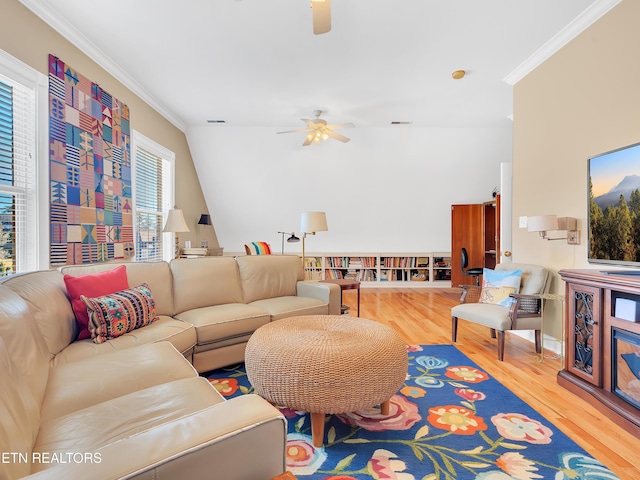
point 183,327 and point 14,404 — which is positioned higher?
point 14,404

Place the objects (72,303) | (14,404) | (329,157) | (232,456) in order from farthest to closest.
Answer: (329,157), (72,303), (14,404), (232,456)

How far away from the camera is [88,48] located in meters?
2.93

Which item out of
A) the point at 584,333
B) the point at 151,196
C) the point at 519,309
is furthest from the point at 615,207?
the point at 151,196

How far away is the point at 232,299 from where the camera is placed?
306 centimetres

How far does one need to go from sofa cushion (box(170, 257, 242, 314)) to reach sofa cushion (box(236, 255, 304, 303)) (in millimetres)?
100

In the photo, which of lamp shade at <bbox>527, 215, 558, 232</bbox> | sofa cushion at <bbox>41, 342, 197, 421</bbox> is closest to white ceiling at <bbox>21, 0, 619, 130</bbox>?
lamp shade at <bbox>527, 215, 558, 232</bbox>

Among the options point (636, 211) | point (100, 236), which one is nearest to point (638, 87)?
point (636, 211)

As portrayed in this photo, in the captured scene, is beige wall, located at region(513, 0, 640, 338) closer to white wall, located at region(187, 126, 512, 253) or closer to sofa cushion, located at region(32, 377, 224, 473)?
white wall, located at region(187, 126, 512, 253)

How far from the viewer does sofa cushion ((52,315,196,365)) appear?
1806mm

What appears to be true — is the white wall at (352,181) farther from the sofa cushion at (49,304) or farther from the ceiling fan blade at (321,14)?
the sofa cushion at (49,304)

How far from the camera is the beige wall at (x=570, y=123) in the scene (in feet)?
7.64

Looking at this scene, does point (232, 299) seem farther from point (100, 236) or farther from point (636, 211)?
point (636, 211)

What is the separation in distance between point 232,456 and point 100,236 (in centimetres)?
308

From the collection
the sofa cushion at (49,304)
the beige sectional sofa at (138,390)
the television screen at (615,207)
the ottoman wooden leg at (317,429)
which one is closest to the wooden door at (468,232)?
the television screen at (615,207)
